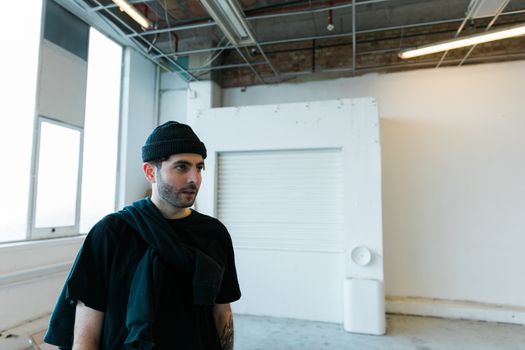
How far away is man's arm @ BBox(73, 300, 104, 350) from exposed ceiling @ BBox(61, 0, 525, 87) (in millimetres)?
3390

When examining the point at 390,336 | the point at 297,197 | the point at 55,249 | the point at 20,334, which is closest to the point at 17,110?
the point at 55,249

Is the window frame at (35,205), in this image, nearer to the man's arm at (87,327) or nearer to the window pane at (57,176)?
the window pane at (57,176)

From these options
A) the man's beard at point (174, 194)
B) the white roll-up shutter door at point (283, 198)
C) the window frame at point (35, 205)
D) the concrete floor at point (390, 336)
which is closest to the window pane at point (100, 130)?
the window frame at point (35, 205)

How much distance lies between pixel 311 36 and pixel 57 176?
3858 millimetres

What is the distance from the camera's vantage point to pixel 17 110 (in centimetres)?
325

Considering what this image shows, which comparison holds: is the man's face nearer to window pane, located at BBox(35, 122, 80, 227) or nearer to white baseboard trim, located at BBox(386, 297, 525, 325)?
window pane, located at BBox(35, 122, 80, 227)

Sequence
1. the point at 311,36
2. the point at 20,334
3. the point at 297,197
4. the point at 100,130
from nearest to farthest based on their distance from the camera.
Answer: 1. the point at 20,334
2. the point at 297,197
3. the point at 100,130
4. the point at 311,36

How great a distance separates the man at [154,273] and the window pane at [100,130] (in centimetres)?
336

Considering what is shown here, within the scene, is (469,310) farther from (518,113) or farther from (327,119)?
(327,119)

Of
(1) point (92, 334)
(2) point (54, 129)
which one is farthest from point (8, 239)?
(1) point (92, 334)

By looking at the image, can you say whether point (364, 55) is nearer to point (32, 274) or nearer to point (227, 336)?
point (227, 336)

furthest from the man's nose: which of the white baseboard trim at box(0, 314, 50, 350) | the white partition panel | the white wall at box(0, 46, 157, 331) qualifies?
the white partition panel

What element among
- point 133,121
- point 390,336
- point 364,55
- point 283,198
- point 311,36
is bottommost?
point 390,336

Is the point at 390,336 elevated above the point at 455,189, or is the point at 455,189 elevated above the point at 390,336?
the point at 455,189
